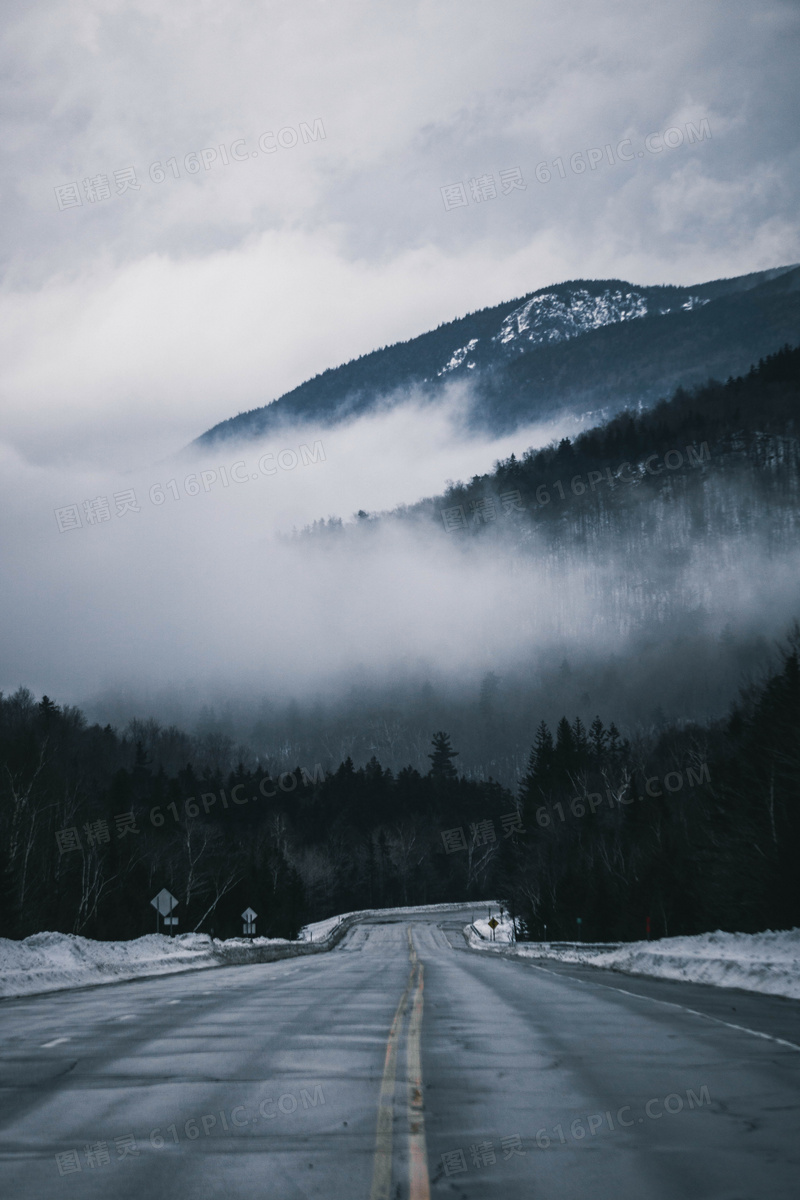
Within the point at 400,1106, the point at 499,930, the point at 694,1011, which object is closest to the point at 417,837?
the point at 499,930

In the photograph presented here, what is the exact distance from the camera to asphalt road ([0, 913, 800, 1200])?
5914 millimetres

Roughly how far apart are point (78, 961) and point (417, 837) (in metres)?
125

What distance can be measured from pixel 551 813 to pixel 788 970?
8648cm

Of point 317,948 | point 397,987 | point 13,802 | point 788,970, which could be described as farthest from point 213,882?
point 788,970

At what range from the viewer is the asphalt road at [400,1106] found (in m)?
5.91

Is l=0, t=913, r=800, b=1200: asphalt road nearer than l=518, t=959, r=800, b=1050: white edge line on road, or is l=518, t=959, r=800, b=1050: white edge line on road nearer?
l=0, t=913, r=800, b=1200: asphalt road

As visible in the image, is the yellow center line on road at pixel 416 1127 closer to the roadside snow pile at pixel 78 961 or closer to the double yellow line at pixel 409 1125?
the double yellow line at pixel 409 1125

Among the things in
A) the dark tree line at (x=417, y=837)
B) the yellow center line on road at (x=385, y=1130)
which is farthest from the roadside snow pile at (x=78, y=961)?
the yellow center line on road at (x=385, y=1130)

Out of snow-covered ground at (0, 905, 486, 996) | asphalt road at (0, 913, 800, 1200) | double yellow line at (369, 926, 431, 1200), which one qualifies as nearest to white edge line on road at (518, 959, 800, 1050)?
asphalt road at (0, 913, 800, 1200)

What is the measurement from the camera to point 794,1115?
7.70 metres

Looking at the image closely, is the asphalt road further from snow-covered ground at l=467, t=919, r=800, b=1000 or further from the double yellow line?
snow-covered ground at l=467, t=919, r=800, b=1000

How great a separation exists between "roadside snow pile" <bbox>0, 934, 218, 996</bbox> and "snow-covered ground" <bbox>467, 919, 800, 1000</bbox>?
16.3 metres

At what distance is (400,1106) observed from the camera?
7.92m

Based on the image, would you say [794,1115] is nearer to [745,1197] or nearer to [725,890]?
[745,1197]
